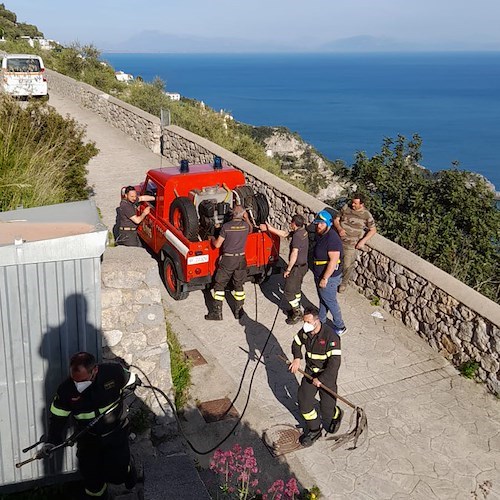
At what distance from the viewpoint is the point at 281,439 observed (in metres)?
5.97

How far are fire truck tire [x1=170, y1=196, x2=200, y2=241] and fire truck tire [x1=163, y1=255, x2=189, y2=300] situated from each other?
565 mm

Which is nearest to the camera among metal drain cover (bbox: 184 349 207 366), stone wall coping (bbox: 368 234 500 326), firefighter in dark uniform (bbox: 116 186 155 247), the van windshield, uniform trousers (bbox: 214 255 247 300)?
stone wall coping (bbox: 368 234 500 326)

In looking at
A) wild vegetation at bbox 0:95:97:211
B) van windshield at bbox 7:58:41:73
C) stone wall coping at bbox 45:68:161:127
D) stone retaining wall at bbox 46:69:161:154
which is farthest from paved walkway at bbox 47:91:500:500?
van windshield at bbox 7:58:41:73

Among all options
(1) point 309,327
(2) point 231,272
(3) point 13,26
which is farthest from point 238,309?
(3) point 13,26

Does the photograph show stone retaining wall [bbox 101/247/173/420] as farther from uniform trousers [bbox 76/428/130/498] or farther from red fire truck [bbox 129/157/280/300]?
red fire truck [bbox 129/157/280/300]

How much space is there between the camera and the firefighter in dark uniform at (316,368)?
5.64m

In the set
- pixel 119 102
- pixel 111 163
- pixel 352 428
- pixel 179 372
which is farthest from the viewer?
pixel 119 102

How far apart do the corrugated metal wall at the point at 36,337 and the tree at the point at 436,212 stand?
7305 millimetres

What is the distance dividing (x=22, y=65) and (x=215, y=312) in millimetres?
19231

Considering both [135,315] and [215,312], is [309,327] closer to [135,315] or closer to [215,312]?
[135,315]

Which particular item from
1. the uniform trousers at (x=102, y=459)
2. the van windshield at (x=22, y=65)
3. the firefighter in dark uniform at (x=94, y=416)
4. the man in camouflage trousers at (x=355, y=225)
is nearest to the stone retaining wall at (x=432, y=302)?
the man in camouflage trousers at (x=355, y=225)

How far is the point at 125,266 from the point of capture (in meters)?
5.37

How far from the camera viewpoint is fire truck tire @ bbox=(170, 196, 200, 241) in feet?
27.0

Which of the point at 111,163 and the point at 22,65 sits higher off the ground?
the point at 22,65
